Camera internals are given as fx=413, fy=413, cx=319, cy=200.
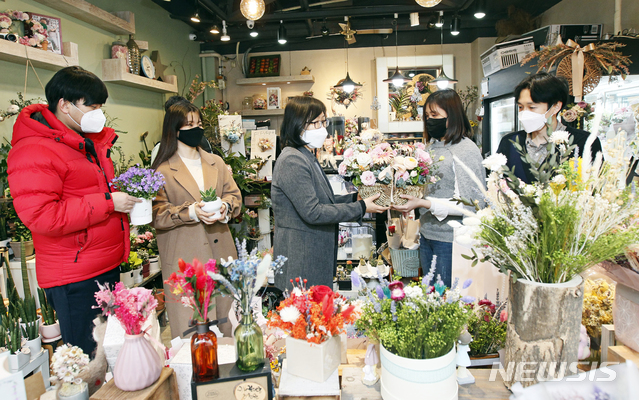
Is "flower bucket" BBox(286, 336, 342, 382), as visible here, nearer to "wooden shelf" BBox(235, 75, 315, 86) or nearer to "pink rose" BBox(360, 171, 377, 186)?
"pink rose" BBox(360, 171, 377, 186)

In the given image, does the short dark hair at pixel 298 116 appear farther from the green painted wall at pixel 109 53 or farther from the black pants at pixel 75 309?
the green painted wall at pixel 109 53

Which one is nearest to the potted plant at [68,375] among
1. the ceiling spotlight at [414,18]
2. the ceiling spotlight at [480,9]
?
the ceiling spotlight at [480,9]

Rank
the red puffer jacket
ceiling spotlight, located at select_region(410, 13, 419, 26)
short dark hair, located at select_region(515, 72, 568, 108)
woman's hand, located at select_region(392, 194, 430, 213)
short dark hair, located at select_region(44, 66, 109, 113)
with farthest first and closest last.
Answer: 1. ceiling spotlight, located at select_region(410, 13, 419, 26)
2. woman's hand, located at select_region(392, 194, 430, 213)
3. short dark hair, located at select_region(515, 72, 568, 108)
4. short dark hair, located at select_region(44, 66, 109, 113)
5. the red puffer jacket

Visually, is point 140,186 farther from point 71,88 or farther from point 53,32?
point 53,32

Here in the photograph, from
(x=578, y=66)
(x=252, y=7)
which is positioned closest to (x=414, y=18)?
(x=252, y=7)

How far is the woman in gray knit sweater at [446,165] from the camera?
2145 millimetres

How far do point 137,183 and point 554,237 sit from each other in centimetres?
175

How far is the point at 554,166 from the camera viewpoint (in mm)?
1078

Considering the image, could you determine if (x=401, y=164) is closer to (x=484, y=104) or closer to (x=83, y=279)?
(x=83, y=279)

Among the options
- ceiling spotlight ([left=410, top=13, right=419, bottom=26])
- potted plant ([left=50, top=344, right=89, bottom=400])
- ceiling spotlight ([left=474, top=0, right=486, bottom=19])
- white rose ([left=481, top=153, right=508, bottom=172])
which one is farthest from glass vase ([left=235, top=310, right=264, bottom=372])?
ceiling spotlight ([left=410, top=13, right=419, bottom=26])

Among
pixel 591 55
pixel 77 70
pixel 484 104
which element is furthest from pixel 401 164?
pixel 484 104

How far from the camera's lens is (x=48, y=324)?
2.28m

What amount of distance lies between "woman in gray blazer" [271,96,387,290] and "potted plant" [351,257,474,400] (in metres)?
0.95

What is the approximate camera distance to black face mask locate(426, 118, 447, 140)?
2219mm
